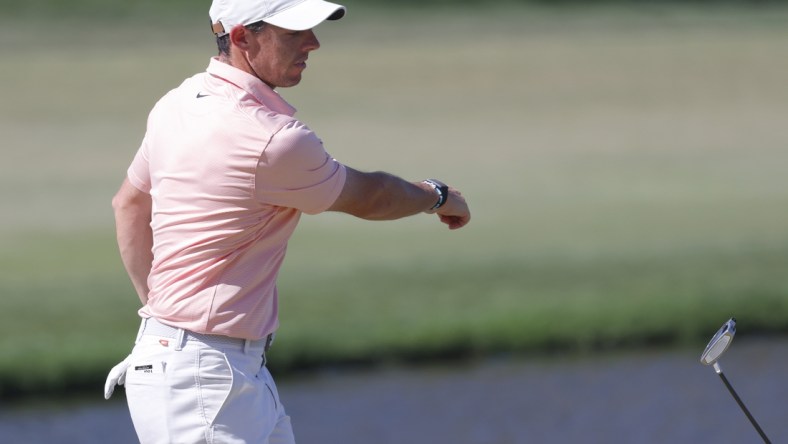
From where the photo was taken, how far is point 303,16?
166 inches

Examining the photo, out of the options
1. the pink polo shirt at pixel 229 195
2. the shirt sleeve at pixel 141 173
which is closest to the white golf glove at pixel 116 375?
the pink polo shirt at pixel 229 195

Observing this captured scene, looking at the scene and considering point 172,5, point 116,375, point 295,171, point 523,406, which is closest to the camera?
point 295,171

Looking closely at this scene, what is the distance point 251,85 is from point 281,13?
0.69ft

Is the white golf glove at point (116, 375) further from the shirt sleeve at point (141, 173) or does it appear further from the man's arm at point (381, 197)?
the man's arm at point (381, 197)

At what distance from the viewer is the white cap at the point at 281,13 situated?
4.19m

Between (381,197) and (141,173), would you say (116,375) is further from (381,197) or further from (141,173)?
(381,197)

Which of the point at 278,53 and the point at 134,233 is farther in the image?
the point at 134,233

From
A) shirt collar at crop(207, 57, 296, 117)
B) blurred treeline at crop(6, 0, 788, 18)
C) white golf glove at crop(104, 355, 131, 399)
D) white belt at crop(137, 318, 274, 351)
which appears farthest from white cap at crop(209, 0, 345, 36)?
blurred treeline at crop(6, 0, 788, 18)

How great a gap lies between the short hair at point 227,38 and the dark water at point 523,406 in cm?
498

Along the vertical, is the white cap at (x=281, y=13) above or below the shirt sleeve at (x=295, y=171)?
above

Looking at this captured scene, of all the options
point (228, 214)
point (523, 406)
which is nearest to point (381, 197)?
point (228, 214)

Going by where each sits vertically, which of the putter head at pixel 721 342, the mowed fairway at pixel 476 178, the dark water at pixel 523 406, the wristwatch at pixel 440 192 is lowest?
the mowed fairway at pixel 476 178

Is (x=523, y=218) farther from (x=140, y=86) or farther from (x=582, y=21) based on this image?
(x=582, y=21)

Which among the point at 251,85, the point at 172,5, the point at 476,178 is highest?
the point at 251,85
